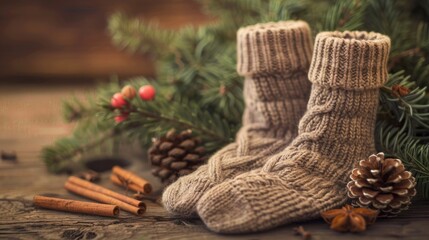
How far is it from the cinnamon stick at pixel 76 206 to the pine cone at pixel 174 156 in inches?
5.0

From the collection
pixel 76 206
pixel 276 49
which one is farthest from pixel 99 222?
pixel 276 49

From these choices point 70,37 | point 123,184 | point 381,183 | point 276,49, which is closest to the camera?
point 381,183

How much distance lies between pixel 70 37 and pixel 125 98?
0.88 meters

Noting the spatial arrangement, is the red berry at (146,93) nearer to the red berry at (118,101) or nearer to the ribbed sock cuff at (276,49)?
the red berry at (118,101)

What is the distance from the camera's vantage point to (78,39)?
1.79m

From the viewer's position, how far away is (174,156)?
943 mm

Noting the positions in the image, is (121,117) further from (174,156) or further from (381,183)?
(381,183)

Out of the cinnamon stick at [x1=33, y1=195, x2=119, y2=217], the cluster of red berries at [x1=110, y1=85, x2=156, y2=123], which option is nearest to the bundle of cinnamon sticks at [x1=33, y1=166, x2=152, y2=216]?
the cinnamon stick at [x1=33, y1=195, x2=119, y2=217]

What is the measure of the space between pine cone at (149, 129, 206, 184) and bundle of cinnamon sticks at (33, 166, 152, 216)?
0.04 m

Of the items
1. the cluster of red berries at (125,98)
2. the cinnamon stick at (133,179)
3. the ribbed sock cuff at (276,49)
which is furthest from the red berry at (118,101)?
the ribbed sock cuff at (276,49)

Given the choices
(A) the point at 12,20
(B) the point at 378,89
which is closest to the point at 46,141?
(A) the point at 12,20

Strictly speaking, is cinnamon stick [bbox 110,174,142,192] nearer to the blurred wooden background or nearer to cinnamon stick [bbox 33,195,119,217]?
cinnamon stick [bbox 33,195,119,217]

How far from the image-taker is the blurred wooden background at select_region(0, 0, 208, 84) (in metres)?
1.74

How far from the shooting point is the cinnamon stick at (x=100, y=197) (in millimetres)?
863
